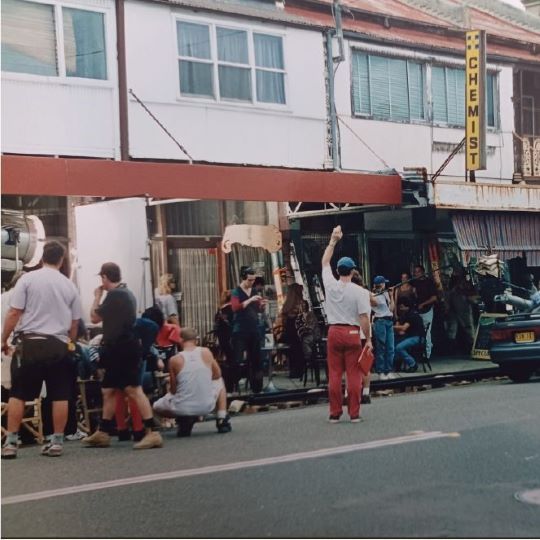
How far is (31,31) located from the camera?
19.0 metres

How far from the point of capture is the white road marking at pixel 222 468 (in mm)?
8938

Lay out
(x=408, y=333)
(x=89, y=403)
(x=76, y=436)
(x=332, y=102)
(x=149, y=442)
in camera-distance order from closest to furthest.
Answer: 1. (x=149, y=442)
2. (x=76, y=436)
3. (x=89, y=403)
4. (x=408, y=333)
5. (x=332, y=102)

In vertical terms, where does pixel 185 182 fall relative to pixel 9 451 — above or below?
above

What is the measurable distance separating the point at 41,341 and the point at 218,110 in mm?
11314

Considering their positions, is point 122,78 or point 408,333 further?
point 408,333

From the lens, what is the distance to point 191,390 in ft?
40.3

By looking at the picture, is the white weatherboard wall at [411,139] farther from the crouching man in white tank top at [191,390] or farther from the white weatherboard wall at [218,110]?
the crouching man in white tank top at [191,390]

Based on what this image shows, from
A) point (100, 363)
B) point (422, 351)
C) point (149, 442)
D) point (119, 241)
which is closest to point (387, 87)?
point (422, 351)

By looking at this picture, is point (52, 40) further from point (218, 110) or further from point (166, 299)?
point (166, 299)

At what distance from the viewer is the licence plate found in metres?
17.8

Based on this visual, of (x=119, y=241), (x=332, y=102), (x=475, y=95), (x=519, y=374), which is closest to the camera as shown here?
(x=119, y=241)

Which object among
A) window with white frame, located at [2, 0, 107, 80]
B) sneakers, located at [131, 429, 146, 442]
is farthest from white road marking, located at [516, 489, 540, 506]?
window with white frame, located at [2, 0, 107, 80]

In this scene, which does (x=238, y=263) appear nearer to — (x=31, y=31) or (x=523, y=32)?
(x=31, y=31)

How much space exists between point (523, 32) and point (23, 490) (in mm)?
Result: 23465
